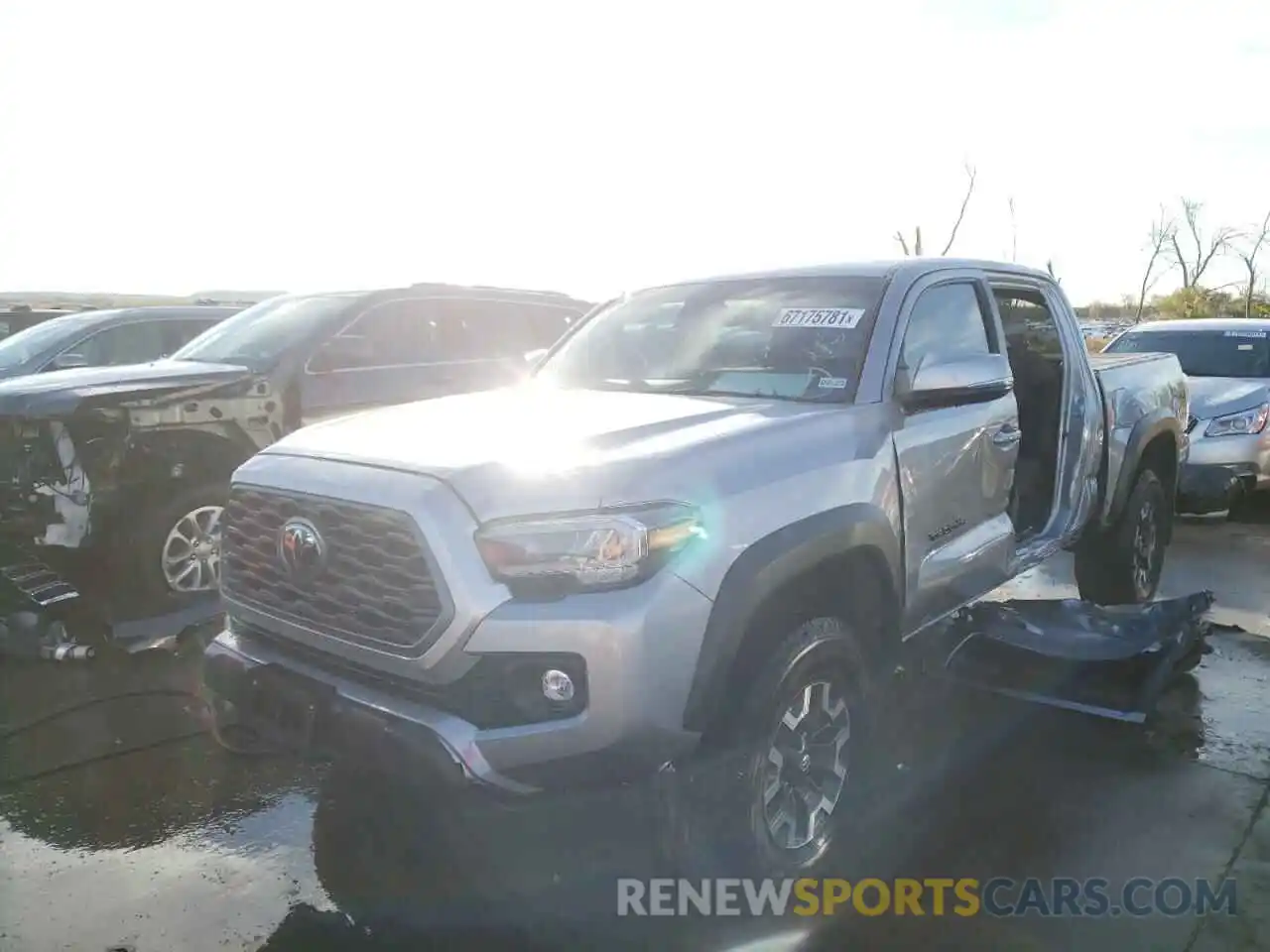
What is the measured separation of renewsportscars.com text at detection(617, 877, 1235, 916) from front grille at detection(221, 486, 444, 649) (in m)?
1.06

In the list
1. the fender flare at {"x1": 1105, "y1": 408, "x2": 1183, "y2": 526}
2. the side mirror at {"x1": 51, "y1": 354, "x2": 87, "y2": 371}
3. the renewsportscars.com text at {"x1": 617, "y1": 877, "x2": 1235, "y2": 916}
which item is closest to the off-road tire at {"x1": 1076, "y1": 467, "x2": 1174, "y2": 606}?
the fender flare at {"x1": 1105, "y1": 408, "x2": 1183, "y2": 526}

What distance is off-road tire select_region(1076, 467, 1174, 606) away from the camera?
530 cm

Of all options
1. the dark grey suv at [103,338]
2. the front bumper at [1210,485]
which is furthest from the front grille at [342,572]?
the front bumper at [1210,485]

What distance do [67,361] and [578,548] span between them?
6565 millimetres

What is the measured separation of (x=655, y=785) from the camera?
8.21 ft

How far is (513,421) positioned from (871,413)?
1.14m

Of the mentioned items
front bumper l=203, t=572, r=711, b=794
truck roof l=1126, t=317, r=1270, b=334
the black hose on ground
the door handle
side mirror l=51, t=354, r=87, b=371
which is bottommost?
the black hose on ground

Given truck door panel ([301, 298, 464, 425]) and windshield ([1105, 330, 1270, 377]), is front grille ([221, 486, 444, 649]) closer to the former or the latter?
truck door panel ([301, 298, 464, 425])

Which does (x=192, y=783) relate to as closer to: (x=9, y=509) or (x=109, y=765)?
(x=109, y=765)

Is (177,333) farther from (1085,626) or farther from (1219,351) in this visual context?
(1219,351)

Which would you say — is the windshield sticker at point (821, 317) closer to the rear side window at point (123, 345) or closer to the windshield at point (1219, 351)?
the rear side window at point (123, 345)

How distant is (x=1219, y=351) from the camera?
9.10m

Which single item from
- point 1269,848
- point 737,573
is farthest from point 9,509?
point 1269,848

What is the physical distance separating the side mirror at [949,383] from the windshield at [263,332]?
3741mm
